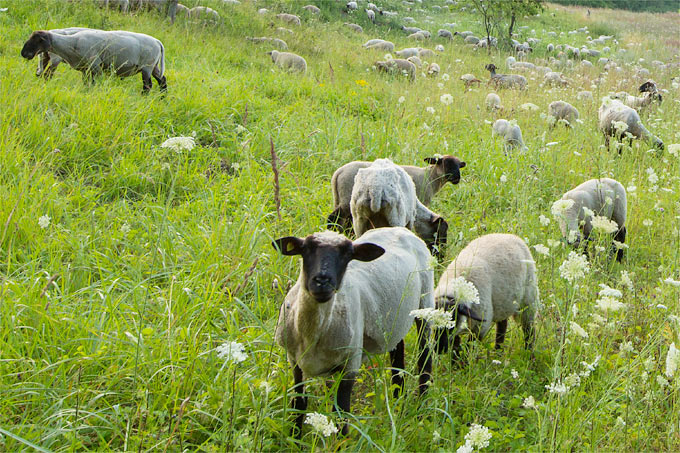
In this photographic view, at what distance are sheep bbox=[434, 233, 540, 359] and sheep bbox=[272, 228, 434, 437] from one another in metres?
0.45

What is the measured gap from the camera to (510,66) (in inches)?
656

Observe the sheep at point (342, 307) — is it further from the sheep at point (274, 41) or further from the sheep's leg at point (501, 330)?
the sheep at point (274, 41)

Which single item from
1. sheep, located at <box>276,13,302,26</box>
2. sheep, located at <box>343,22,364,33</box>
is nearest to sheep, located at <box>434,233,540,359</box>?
sheep, located at <box>276,13,302,26</box>

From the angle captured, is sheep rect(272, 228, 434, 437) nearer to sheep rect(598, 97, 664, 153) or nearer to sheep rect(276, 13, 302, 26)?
sheep rect(598, 97, 664, 153)

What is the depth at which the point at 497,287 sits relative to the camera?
13.3 ft

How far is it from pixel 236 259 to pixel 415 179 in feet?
7.69

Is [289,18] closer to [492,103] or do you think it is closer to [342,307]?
[492,103]

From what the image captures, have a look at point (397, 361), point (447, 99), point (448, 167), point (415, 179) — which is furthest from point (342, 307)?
point (447, 99)

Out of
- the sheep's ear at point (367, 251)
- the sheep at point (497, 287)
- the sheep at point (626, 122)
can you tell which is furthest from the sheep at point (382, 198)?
the sheep at point (626, 122)

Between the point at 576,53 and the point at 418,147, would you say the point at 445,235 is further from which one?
the point at 576,53

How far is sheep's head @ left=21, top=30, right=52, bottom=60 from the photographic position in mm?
6922

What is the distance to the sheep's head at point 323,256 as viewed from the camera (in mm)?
2428

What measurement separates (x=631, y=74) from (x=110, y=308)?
15130 mm

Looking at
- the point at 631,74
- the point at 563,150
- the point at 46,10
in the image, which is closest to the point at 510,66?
the point at 631,74
